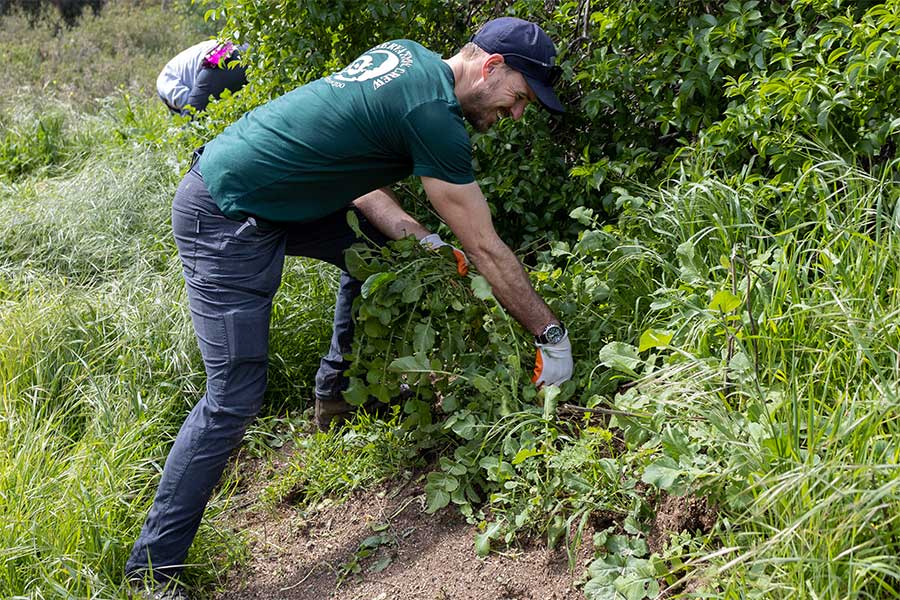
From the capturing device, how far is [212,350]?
3.10 metres

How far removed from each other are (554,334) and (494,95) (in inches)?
34.3

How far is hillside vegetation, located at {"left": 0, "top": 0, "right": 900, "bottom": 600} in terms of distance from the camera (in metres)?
2.43

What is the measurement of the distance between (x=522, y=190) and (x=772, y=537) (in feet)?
7.99

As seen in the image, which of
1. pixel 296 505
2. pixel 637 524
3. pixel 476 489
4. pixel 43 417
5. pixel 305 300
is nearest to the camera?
pixel 637 524

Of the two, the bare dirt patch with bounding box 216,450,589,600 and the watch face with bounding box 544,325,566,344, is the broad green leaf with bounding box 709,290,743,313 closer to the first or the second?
the watch face with bounding box 544,325,566,344

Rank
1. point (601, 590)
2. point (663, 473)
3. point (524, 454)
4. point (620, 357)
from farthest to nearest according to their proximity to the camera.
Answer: point (620, 357) → point (524, 454) → point (601, 590) → point (663, 473)

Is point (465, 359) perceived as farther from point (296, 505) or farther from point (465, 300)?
point (296, 505)

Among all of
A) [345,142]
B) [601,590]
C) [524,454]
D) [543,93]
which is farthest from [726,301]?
[345,142]

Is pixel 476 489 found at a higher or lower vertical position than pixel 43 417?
lower

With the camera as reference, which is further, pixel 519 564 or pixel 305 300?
pixel 305 300

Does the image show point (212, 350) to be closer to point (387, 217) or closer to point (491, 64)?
point (387, 217)

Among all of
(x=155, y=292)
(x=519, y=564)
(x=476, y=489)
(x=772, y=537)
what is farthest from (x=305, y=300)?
(x=772, y=537)

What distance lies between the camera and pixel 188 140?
5941 mm

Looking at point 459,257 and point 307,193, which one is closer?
point 307,193
